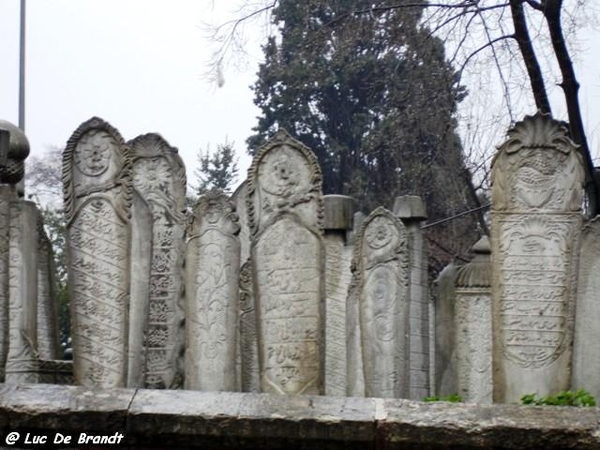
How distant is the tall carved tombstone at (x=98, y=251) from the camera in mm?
10688

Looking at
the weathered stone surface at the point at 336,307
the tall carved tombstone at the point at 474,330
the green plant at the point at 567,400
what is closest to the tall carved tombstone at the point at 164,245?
the weathered stone surface at the point at 336,307

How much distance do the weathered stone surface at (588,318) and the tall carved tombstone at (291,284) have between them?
174cm

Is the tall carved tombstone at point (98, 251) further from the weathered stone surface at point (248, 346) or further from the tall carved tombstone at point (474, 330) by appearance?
the tall carved tombstone at point (474, 330)

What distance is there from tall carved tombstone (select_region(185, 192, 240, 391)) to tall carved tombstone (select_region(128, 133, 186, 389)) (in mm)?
585

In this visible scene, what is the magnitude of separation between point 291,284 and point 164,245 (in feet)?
7.46

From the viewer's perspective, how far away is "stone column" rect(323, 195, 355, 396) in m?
14.4

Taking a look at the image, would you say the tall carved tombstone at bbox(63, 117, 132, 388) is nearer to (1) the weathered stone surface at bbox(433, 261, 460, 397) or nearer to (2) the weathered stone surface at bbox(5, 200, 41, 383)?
(2) the weathered stone surface at bbox(5, 200, 41, 383)

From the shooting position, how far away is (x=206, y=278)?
11.6m

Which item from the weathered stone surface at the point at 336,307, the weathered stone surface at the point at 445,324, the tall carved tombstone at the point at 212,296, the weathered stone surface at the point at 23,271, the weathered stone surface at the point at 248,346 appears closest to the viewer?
the tall carved tombstone at the point at 212,296

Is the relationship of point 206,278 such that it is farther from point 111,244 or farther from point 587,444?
point 587,444

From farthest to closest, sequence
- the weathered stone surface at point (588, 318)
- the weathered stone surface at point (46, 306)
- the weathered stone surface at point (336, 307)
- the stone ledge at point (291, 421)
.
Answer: the weathered stone surface at point (336, 307)
the weathered stone surface at point (46, 306)
the weathered stone surface at point (588, 318)
the stone ledge at point (291, 421)

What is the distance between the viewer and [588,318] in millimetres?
11016

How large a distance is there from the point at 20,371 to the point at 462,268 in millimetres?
4407

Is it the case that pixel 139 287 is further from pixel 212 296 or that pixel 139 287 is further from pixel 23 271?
pixel 23 271
